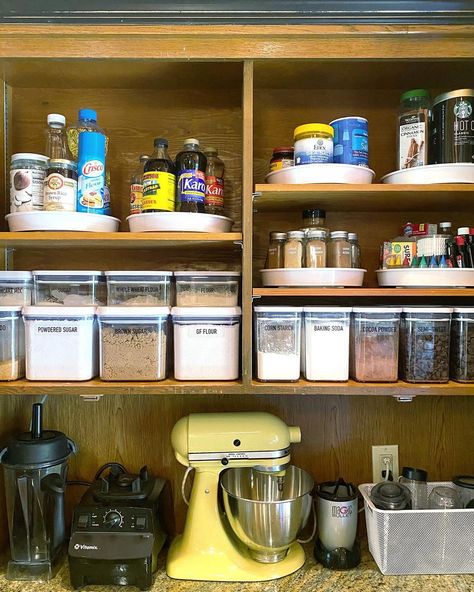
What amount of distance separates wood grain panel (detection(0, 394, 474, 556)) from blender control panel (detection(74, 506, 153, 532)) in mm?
258

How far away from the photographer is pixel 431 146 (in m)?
1.36

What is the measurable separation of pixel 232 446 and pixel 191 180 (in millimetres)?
754

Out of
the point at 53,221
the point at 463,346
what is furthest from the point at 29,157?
the point at 463,346

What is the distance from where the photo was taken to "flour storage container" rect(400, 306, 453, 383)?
1315mm

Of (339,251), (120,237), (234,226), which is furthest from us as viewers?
(234,226)


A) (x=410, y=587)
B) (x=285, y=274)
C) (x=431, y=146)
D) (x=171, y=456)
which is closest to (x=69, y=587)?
(x=171, y=456)

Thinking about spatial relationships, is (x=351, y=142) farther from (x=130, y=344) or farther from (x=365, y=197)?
(x=130, y=344)

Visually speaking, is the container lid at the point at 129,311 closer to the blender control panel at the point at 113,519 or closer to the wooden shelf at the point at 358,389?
the wooden shelf at the point at 358,389

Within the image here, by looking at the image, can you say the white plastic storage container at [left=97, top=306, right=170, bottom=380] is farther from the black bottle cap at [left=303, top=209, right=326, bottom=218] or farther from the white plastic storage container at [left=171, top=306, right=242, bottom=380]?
the black bottle cap at [left=303, top=209, right=326, bottom=218]

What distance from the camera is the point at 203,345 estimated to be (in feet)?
4.32

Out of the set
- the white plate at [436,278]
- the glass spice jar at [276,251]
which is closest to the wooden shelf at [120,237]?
the glass spice jar at [276,251]

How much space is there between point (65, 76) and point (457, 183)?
117 centimetres

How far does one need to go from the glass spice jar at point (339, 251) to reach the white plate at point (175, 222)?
1.12ft

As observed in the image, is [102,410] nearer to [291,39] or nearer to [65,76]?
[65,76]
